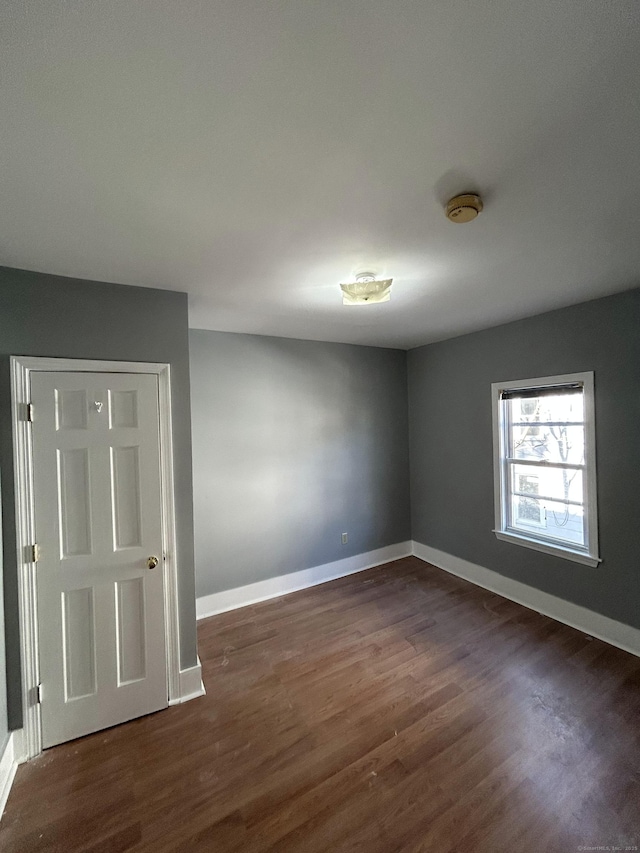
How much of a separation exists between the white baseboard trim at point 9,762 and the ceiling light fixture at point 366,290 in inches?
111

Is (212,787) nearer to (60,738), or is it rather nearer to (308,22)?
(60,738)

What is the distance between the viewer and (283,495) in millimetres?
3434

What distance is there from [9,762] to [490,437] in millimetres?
3906

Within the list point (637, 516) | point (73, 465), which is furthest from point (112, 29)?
point (637, 516)

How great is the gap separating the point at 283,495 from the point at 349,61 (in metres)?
3.09

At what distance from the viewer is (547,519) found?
3.03m

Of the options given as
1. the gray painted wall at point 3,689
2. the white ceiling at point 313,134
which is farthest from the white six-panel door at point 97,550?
the white ceiling at point 313,134

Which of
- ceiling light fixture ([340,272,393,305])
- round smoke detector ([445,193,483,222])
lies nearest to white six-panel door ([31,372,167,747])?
ceiling light fixture ([340,272,393,305])

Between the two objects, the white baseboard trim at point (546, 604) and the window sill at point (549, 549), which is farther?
the window sill at point (549, 549)

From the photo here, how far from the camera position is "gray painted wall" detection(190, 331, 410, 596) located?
10.1 ft

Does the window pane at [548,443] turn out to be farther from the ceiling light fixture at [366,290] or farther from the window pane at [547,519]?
the ceiling light fixture at [366,290]

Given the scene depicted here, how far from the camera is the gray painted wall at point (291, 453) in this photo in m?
3.08

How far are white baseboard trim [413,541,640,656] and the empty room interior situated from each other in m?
0.02

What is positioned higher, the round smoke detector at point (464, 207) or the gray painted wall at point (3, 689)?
the round smoke detector at point (464, 207)
